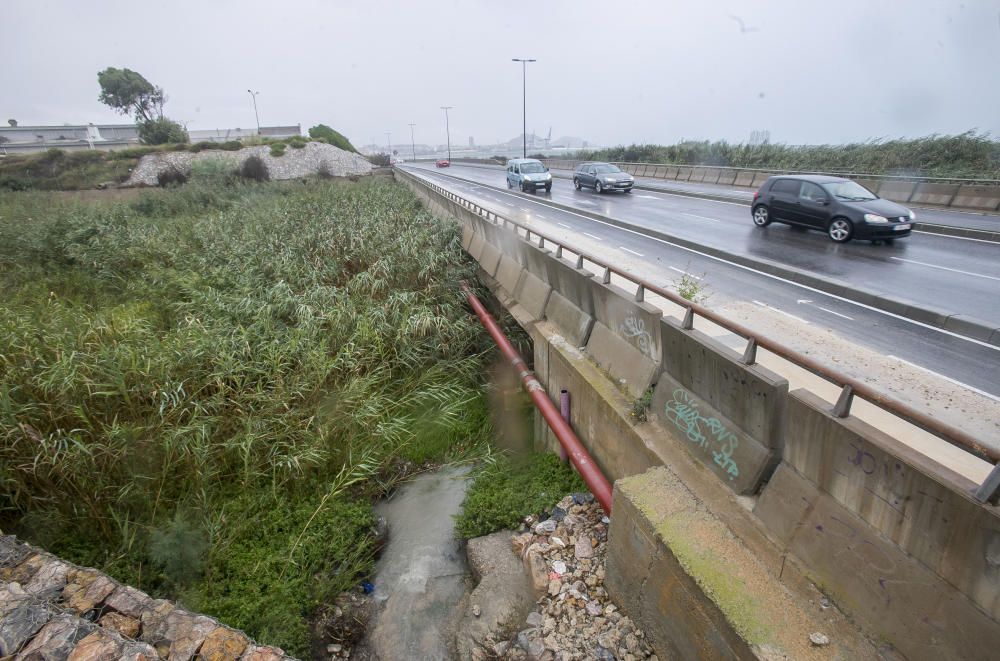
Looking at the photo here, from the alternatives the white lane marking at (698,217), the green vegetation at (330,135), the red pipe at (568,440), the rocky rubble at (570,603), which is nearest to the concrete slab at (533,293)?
the red pipe at (568,440)

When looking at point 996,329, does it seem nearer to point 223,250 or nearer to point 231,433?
point 231,433

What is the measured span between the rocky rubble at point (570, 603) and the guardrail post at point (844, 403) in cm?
253

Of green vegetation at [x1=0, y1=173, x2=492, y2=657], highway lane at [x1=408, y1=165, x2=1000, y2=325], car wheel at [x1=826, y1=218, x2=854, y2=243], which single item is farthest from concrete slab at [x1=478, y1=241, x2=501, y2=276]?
car wheel at [x1=826, y1=218, x2=854, y2=243]

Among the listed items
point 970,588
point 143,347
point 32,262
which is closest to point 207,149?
point 32,262

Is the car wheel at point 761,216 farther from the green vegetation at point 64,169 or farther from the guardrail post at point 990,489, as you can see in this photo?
the green vegetation at point 64,169

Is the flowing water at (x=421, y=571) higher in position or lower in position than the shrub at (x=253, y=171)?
lower

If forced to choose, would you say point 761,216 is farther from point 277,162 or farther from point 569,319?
point 277,162

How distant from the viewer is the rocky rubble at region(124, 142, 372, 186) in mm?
42250

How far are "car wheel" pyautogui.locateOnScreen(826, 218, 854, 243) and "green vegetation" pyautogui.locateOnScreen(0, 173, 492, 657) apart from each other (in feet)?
30.1

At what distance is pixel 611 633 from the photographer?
166 inches

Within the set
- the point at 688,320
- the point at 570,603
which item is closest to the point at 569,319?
the point at 688,320

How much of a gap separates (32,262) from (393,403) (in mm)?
14207

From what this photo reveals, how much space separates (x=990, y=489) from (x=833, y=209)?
11.8m

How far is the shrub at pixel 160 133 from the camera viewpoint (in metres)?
53.2
